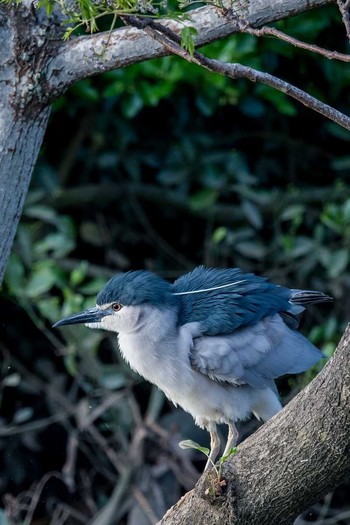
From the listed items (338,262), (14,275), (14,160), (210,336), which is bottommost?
(338,262)

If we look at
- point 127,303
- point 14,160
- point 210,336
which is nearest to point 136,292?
point 127,303

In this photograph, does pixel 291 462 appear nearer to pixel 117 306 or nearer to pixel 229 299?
pixel 229 299

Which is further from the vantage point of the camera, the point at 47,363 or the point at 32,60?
the point at 47,363

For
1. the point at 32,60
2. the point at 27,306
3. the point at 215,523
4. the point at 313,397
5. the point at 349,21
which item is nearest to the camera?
the point at 349,21

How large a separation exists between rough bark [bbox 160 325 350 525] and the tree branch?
80cm

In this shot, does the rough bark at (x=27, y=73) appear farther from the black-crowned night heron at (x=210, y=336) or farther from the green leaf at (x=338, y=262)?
the green leaf at (x=338, y=262)

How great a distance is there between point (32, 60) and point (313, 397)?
1.07m

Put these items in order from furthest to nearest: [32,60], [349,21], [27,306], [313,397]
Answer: [27,306], [32,60], [313,397], [349,21]

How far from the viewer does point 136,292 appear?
2.95 metres

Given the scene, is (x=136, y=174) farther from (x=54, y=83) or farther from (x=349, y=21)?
(x=349, y=21)

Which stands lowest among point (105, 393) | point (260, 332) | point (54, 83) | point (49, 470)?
point (49, 470)

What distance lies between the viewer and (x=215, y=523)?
6.74 feet

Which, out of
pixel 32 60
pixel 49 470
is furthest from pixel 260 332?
pixel 49 470

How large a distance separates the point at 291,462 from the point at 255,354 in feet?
3.32
